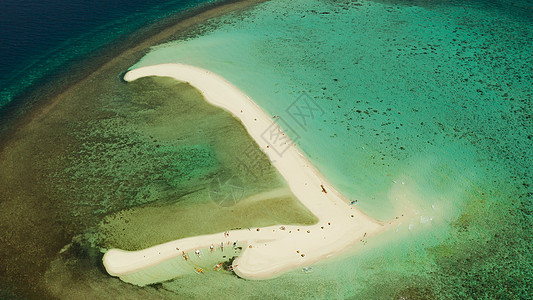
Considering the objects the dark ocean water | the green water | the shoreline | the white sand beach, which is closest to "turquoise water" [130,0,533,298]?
the green water

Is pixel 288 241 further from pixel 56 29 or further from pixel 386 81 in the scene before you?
pixel 56 29

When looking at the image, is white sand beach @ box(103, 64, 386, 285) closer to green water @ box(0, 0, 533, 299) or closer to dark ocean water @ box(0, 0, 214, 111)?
green water @ box(0, 0, 533, 299)

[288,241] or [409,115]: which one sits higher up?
[409,115]

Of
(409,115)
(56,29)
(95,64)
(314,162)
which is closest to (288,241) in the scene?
(314,162)

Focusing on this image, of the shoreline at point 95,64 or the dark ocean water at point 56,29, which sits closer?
the shoreline at point 95,64

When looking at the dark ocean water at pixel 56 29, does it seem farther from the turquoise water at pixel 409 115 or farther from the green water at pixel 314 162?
the turquoise water at pixel 409 115

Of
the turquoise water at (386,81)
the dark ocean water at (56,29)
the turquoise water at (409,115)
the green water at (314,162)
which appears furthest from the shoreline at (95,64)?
the turquoise water at (386,81)

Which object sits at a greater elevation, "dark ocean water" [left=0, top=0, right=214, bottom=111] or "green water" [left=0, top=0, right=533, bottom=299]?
"dark ocean water" [left=0, top=0, right=214, bottom=111]
